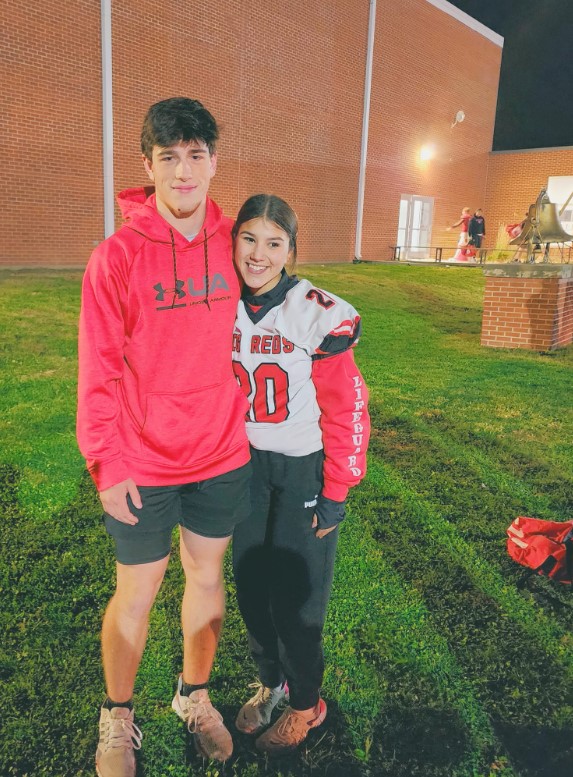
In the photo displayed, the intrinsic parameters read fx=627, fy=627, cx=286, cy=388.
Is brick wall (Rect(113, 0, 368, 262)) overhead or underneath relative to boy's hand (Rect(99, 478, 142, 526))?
overhead

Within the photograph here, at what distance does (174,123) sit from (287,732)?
2.14 meters

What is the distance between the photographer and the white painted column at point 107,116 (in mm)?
13453

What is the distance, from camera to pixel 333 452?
A: 2.11m

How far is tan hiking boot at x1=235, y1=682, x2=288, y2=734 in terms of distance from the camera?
7.83 feet

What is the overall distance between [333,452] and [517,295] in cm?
777

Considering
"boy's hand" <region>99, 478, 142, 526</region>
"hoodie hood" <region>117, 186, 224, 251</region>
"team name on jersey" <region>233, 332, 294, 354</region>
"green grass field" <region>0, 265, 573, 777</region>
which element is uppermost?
"hoodie hood" <region>117, 186, 224, 251</region>

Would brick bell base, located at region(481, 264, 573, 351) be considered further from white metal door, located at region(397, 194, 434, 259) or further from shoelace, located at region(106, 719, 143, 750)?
white metal door, located at region(397, 194, 434, 259)

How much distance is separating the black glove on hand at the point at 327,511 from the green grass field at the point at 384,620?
0.91 metres

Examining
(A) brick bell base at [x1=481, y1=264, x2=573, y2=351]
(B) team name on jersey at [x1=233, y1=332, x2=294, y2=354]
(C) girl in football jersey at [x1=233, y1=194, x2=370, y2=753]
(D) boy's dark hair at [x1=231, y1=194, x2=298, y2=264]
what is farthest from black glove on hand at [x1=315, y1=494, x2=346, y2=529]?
(A) brick bell base at [x1=481, y1=264, x2=573, y2=351]

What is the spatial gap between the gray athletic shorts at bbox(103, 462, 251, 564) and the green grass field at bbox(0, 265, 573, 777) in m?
0.85

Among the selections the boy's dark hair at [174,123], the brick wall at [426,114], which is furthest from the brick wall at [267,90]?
the boy's dark hair at [174,123]

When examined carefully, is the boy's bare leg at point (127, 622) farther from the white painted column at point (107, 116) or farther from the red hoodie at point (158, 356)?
the white painted column at point (107, 116)

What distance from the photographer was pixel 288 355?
2035mm

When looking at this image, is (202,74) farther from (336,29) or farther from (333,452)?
(333,452)
